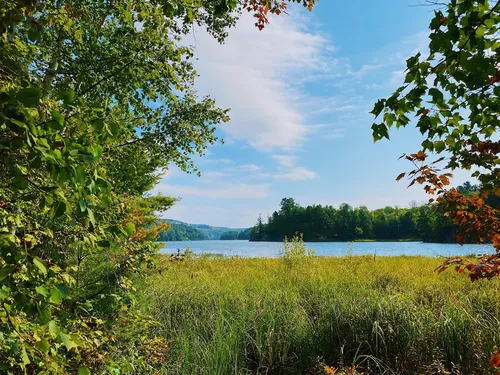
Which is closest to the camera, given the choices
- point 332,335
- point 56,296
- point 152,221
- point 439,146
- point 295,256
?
point 56,296

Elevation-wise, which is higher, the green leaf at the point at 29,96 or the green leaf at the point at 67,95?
the green leaf at the point at 67,95

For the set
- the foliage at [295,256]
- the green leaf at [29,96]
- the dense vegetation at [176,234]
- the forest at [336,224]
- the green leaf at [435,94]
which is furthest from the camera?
the forest at [336,224]

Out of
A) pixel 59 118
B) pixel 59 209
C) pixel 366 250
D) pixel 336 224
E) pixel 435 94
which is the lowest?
pixel 366 250

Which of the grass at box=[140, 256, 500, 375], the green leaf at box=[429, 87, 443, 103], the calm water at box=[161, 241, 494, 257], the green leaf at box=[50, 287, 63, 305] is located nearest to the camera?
the green leaf at box=[50, 287, 63, 305]

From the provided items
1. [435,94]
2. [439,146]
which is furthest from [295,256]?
[435,94]

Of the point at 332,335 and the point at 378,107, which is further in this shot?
the point at 332,335

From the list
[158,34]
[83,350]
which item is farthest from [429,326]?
[158,34]

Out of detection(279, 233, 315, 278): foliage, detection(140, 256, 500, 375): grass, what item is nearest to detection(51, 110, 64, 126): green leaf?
detection(140, 256, 500, 375): grass

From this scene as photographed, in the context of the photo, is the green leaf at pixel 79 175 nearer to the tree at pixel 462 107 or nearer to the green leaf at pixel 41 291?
the green leaf at pixel 41 291

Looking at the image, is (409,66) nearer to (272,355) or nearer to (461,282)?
(272,355)

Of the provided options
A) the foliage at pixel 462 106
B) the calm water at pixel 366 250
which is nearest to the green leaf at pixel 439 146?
the foliage at pixel 462 106

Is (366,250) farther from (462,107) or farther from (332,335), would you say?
(462,107)

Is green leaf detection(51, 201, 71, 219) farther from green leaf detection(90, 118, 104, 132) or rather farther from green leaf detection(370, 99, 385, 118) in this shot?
green leaf detection(370, 99, 385, 118)

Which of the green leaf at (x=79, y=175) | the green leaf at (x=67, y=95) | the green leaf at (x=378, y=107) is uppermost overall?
the green leaf at (x=378, y=107)
